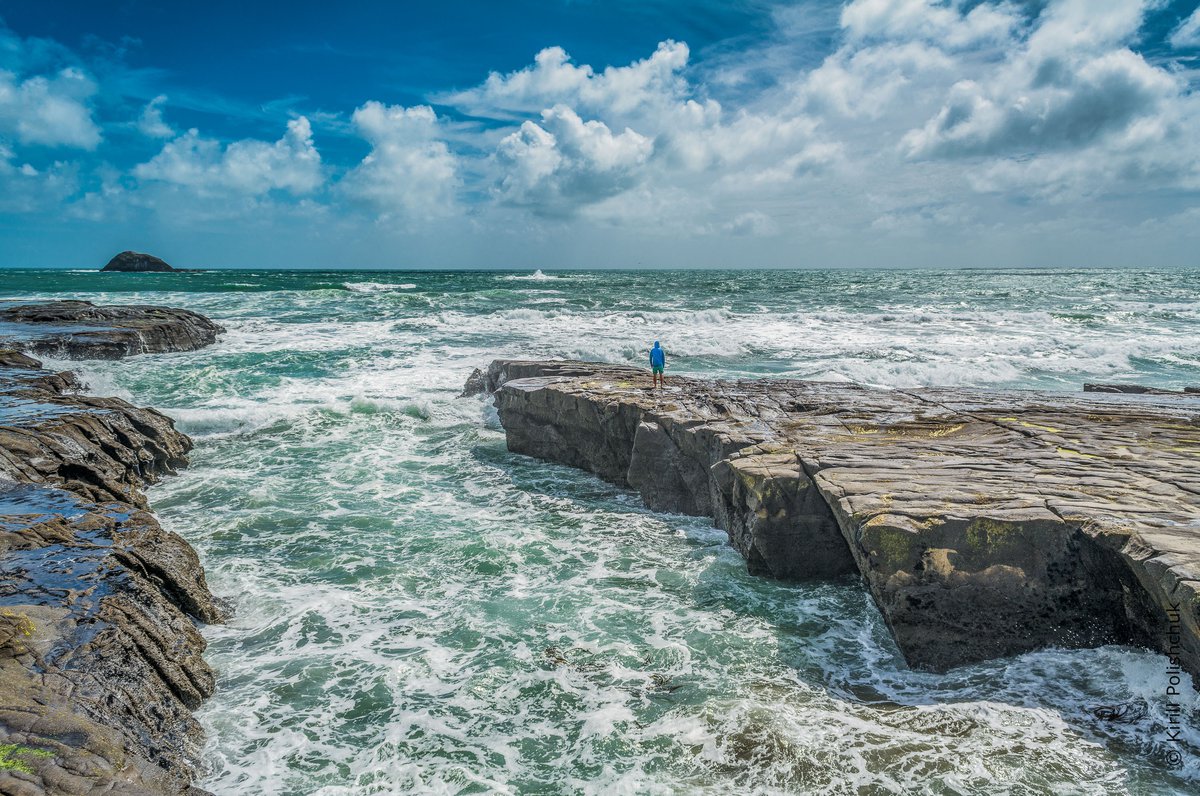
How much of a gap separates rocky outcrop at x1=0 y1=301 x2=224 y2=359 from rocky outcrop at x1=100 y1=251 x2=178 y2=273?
96.5 m

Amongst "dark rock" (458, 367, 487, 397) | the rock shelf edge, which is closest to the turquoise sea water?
the rock shelf edge

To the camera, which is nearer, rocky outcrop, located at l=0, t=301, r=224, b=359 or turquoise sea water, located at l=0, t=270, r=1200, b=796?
turquoise sea water, located at l=0, t=270, r=1200, b=796

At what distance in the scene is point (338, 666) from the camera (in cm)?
628

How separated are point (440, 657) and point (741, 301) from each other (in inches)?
1870

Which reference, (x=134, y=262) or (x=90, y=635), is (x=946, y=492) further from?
(x=134, y=262)

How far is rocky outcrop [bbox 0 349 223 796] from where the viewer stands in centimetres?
380

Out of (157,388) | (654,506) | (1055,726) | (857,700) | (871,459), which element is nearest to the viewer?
(1055,726)

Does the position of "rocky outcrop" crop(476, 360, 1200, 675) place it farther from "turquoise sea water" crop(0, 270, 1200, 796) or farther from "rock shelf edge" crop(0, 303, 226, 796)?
"rock shelf edge" crop(0, 303, 226, 796)

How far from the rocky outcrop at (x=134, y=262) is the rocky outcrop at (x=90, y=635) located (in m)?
122

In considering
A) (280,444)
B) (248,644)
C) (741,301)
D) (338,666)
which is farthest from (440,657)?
(741,301)

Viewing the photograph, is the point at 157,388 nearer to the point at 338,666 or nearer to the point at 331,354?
the point at 331,354

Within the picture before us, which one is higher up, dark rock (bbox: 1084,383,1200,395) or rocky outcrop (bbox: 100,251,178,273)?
rocky outcrop (bbox: 100,251,178,273)

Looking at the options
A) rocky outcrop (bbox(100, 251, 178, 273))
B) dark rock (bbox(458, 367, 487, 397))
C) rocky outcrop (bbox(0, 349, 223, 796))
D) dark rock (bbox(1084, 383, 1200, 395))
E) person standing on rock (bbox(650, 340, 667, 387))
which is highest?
rocky outcrop (bbox(100, 251, 178, 273))

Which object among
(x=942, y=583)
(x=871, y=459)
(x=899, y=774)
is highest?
(x=871, y=459)
